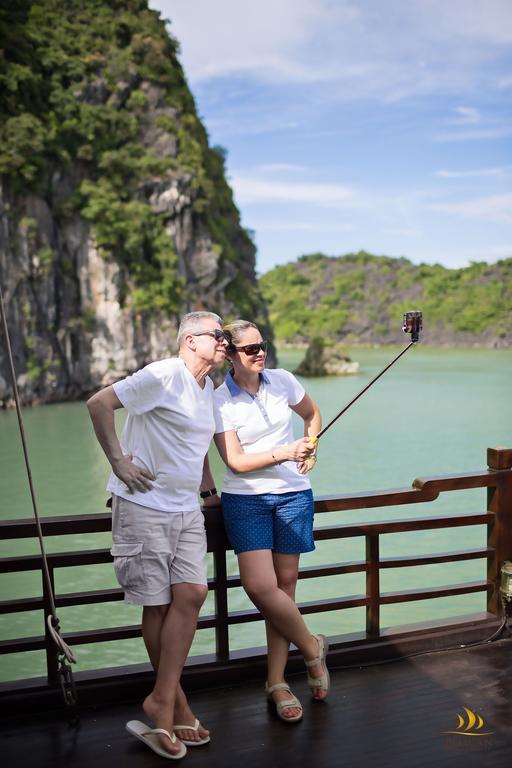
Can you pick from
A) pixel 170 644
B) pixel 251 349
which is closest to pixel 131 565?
pixel 170 644

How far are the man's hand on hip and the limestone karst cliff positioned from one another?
Answer: 3094cm

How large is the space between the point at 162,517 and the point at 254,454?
0.43 metres

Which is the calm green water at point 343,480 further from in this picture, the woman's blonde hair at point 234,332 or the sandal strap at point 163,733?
the woman's blonde hair at point 234,332

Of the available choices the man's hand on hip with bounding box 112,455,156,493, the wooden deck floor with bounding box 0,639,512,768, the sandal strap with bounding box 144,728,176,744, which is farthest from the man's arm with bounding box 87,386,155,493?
the wooden deck floor with bounding box 0,639,512,768

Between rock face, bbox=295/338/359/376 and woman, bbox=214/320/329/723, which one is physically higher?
woman, bbox=214/320/329/723

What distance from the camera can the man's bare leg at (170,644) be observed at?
8.59 ft

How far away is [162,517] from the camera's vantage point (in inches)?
105

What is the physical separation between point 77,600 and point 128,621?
23.9 ft

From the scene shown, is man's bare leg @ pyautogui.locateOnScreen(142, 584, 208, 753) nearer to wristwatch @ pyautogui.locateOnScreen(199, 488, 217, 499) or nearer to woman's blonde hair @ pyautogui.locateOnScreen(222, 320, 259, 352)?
wristwatch @ pyautogui.locateOnScreen(199, 488, 217, 499)

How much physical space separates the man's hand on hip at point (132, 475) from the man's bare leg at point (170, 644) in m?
0.37

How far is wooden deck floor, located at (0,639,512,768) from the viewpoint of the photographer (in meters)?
2.58

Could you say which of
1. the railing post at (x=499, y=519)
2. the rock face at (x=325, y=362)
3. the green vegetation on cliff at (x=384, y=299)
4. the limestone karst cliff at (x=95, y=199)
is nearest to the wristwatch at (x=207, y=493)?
the railing post at (x=499, y=519)

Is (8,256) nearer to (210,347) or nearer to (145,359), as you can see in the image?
(145,359)

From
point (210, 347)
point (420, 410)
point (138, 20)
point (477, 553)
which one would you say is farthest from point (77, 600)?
point (138, 20)
